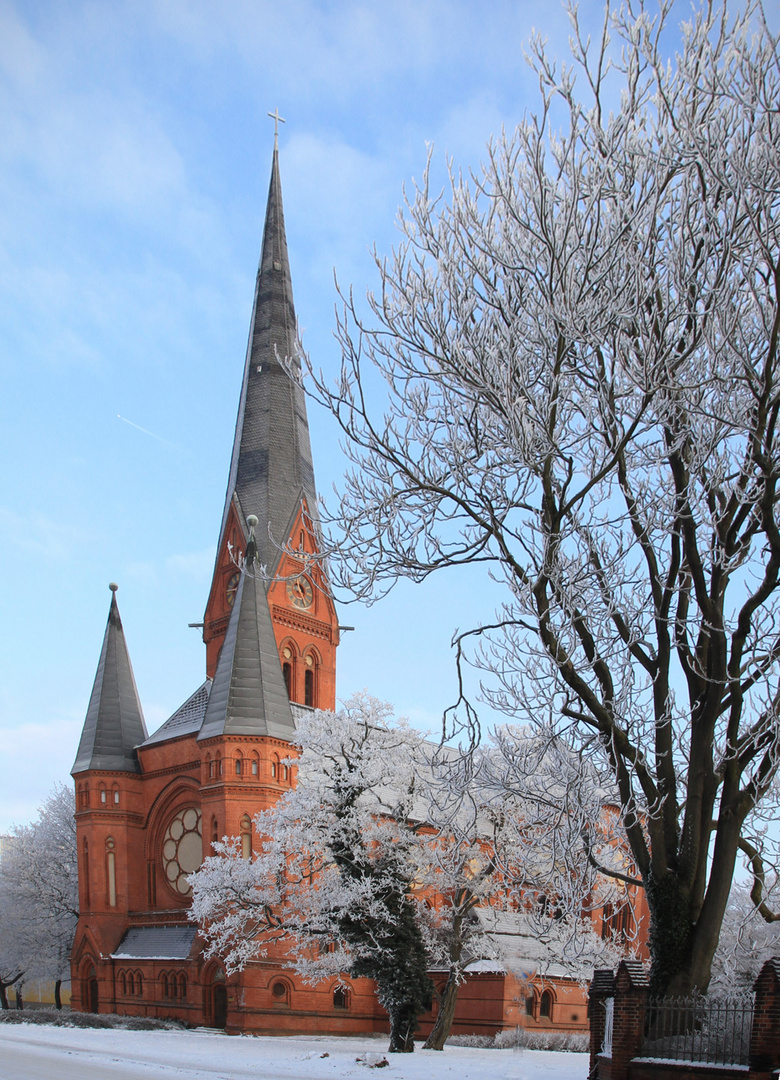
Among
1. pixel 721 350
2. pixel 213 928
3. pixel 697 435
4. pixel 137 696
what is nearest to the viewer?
pixel 721 350

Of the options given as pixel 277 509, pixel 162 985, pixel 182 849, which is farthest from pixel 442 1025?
pixel 277 509

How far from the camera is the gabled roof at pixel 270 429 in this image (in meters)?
43.3

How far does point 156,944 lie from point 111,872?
3.56 meters

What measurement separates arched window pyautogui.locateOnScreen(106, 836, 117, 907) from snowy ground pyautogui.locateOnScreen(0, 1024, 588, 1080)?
10085 mm

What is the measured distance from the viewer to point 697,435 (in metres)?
11.1

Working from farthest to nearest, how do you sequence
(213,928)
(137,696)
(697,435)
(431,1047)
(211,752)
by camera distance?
(137,696) → (211,752) → (213,928) → (431,1047) → (697,435)

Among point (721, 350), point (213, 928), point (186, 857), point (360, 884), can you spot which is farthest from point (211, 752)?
point (721, 350)

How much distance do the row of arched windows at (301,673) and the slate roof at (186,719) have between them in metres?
4.16

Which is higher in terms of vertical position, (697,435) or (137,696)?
(697,435)

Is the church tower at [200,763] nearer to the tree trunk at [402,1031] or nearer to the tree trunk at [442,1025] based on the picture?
the tree trunk at [442,1025]

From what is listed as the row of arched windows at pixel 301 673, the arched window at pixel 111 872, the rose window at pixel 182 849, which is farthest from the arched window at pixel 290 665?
the arched window at pixel 111 872

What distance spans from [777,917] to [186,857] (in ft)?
88.8

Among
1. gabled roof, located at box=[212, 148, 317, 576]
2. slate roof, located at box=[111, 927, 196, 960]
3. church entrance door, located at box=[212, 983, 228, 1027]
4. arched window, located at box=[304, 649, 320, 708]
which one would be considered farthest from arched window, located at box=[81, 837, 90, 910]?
gabled roof, located at box=[212, 148, 317, 576]

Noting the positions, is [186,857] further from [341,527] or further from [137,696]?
[341,527]
